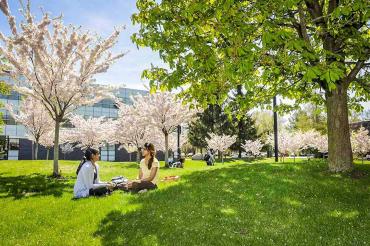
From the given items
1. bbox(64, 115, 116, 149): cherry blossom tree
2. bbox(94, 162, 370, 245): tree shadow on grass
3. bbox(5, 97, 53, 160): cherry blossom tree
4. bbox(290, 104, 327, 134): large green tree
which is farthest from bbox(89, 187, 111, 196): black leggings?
bbox(290, 104, 327, 134): large green tree

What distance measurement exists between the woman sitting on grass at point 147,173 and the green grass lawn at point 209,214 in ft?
1.97

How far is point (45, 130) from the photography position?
42.6 metres

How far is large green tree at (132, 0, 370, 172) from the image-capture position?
8.33 meters

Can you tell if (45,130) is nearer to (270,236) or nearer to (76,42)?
(76,42)

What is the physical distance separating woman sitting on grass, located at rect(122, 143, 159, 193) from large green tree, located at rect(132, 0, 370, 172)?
7.93 ft

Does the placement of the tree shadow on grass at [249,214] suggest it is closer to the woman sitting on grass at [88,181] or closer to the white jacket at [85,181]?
the woman sitting on grass at [88,181]

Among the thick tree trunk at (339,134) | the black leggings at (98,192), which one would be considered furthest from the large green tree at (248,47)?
the black leggings at (98,192)

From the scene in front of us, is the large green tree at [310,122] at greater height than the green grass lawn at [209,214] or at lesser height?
greater

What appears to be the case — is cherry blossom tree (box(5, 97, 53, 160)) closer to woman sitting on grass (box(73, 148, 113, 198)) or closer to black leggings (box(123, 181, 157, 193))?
woman sitting on grass (box(73, 148, 113, 198))

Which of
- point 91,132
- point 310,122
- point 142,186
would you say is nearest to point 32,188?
point 142,186

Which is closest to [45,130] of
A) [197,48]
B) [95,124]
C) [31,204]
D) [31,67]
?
[95,124]

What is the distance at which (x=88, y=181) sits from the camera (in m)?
11.3

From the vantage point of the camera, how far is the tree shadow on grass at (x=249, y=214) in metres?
6.91

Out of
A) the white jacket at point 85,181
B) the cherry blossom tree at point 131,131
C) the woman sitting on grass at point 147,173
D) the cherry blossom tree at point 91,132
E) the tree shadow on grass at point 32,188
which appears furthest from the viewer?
the cherry blossom tree at point 91,132
